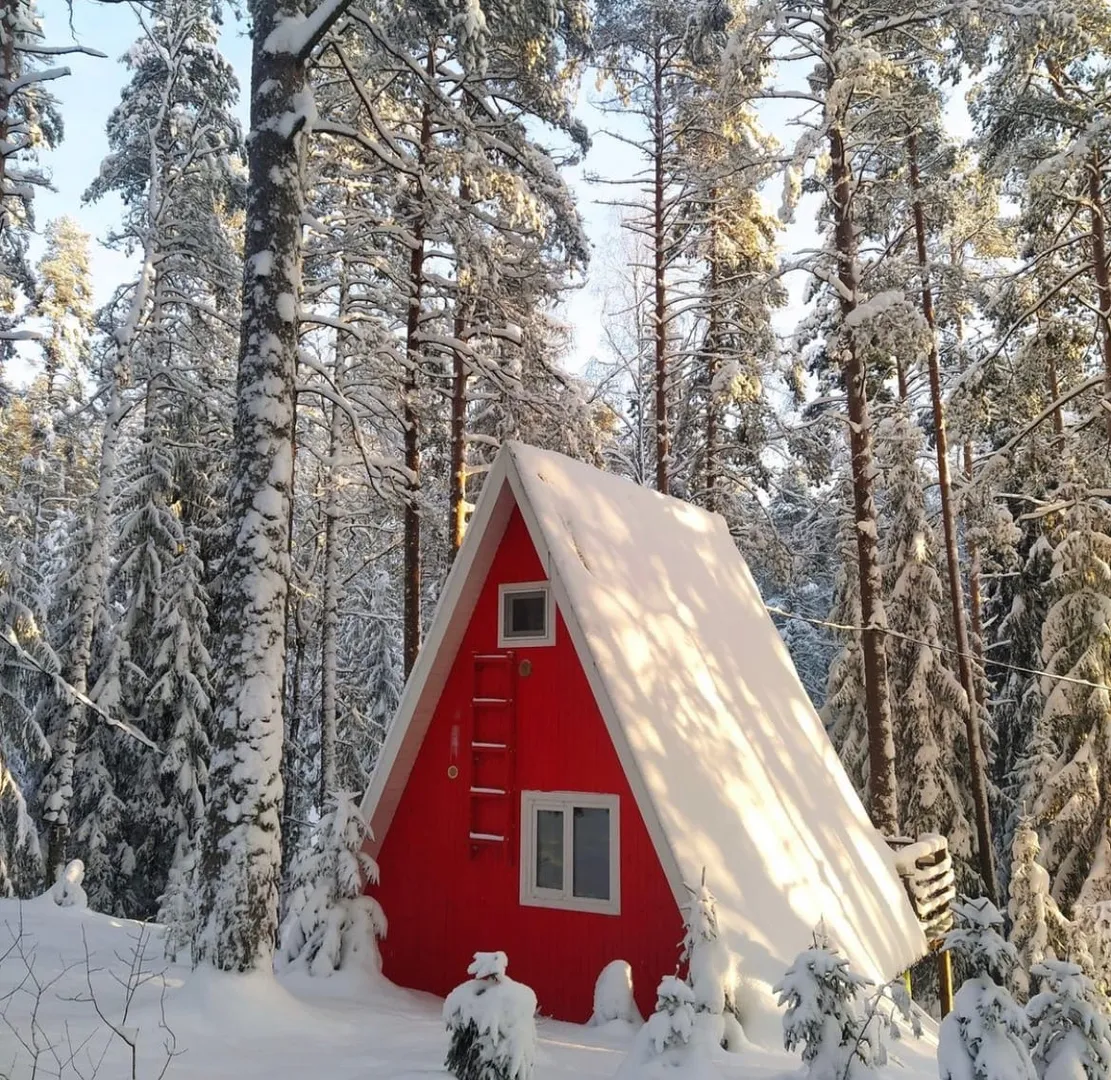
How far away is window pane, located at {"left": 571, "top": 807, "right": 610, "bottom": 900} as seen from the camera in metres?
8.04

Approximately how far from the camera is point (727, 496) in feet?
64.3

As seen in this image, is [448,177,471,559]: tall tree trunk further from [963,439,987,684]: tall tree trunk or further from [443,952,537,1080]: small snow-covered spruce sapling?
[963,439,987,684]: tall tree trunk

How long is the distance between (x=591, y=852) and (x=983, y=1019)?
3933 mm

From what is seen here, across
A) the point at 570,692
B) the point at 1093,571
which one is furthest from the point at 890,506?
the point at 570,692

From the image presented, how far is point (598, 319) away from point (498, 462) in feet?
53.4

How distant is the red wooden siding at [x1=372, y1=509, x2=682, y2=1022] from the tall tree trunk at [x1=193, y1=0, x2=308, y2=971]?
2.17 metres

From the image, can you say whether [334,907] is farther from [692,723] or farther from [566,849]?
[692,723]

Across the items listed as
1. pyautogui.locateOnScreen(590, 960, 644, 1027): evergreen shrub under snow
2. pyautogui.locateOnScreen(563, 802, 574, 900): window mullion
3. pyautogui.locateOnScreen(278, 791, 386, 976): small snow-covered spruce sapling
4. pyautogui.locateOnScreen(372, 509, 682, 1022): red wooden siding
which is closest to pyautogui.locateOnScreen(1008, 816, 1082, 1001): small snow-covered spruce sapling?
pyautogui.locateOnScreen(372, 509, 682, 1022): red wooden siding

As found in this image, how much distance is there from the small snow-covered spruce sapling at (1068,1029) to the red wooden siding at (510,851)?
2.89m

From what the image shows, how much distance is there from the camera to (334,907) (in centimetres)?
842

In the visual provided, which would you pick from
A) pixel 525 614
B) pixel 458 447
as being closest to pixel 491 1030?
pixel 525 614

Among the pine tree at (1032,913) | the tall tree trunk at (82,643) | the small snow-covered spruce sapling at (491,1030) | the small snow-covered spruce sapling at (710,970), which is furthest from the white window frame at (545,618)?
the pine tree at (1032,913)

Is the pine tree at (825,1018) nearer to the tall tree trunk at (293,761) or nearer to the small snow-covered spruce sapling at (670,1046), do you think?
the small snow-covered spruce sapling at (670,1046)

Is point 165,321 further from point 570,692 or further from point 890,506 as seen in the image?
point 890,506
